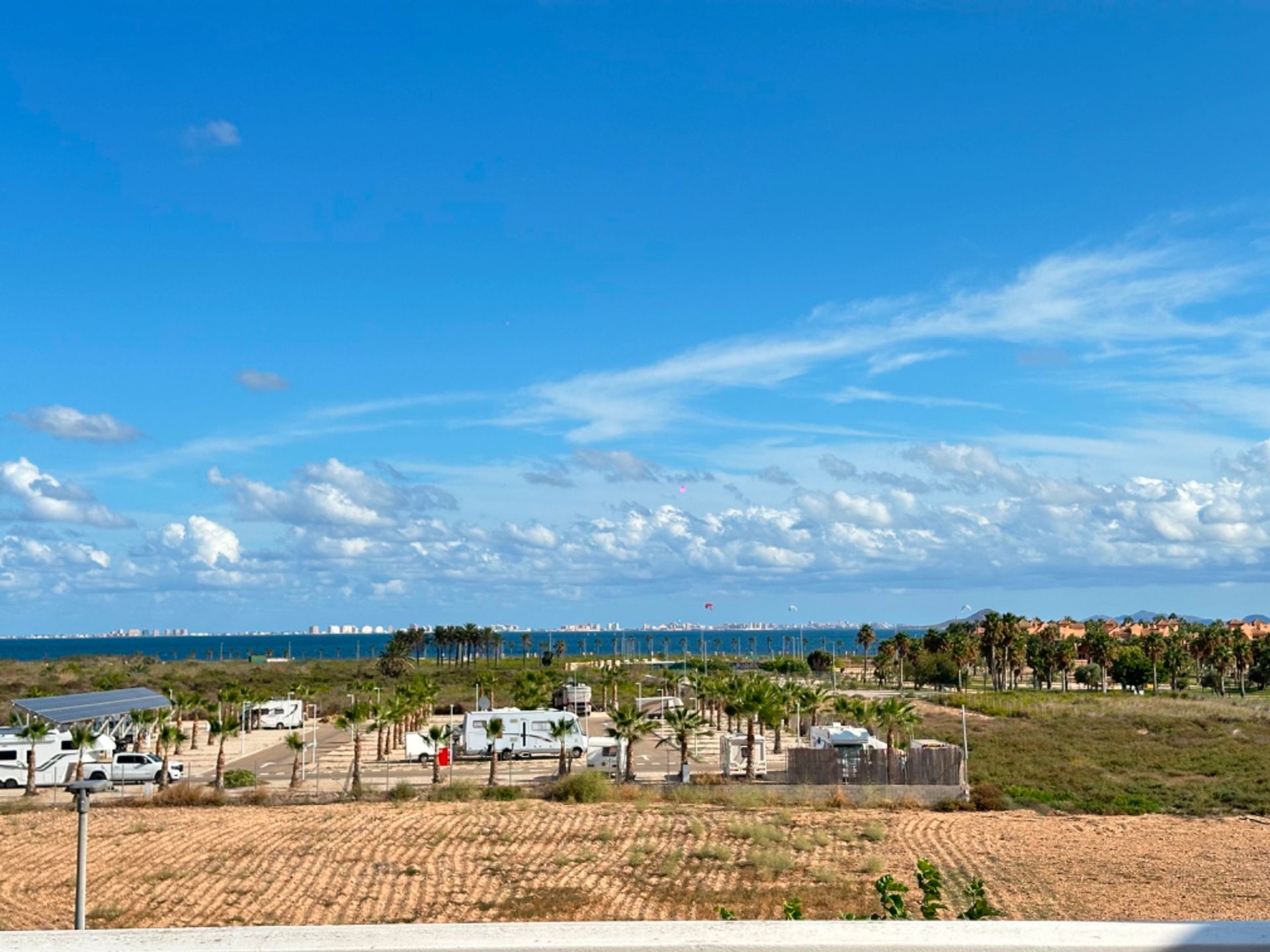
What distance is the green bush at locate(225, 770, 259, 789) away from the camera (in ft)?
124

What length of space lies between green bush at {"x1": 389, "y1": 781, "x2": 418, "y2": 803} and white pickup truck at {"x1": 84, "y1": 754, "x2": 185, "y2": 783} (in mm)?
8751

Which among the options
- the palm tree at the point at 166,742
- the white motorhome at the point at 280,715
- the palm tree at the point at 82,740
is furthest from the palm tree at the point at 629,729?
the white motorhome at the point at 280,715

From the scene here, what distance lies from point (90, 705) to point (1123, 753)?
40.3 m

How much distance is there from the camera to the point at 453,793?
34.3 meters

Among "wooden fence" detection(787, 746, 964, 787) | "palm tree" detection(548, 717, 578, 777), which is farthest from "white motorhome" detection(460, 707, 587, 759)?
"wooden fence" detection(787, 746, 964, 787)

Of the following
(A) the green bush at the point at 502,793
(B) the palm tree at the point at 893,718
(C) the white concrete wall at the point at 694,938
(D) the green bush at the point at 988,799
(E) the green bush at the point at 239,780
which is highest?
(C) the white concrete wall at the point at 694,938

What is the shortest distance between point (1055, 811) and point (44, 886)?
25804 millimetres

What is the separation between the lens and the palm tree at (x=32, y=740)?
119 feet

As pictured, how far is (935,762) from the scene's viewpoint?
3388 cm

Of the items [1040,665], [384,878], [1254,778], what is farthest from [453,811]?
[1040,665]

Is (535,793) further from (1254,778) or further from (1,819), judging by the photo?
(1254,778)

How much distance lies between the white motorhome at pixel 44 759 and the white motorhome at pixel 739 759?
69.5 feet

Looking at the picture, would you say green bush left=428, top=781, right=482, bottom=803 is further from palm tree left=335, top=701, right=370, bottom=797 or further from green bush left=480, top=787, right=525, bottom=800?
palm tree left=335, top=701, right=370, bottom=797

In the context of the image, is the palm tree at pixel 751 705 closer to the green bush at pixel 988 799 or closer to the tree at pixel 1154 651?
the green bush at pixel 988 799
